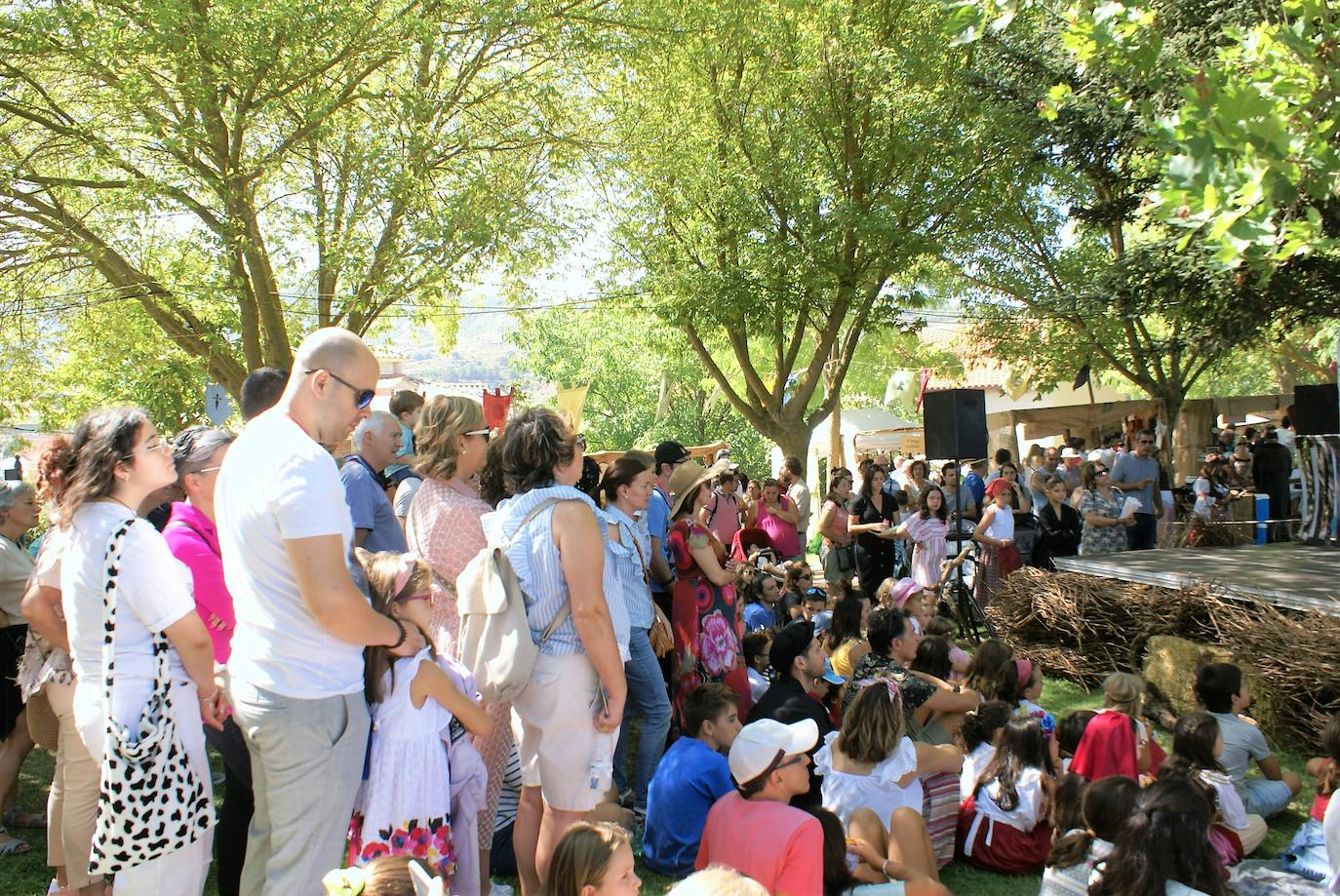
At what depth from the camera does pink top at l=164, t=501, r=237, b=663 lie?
12.4ft

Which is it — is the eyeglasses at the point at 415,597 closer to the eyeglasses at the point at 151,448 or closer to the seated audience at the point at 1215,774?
the eyeglasses at the point at 151,448

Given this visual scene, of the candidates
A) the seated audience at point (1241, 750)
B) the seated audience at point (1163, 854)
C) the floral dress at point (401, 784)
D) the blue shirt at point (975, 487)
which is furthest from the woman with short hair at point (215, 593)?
the blue shirt at point (975, 487)

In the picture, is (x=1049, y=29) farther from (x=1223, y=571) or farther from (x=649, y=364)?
(x=649, y=364)

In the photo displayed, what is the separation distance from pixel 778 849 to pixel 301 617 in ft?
5.56

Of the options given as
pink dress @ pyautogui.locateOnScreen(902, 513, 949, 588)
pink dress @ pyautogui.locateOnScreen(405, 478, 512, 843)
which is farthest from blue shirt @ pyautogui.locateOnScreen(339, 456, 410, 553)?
pink dress @ pyautogui.locateOnScreen(902, 513, 949, 588)

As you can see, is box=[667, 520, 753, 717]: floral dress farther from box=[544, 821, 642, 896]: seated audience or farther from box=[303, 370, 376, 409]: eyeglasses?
box=[303, 370, 376, 409]: eyeglasses

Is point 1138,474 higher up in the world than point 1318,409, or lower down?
lower down

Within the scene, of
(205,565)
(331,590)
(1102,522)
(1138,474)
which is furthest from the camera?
(1138,474)

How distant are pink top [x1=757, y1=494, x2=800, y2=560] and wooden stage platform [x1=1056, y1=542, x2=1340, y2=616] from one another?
265cm

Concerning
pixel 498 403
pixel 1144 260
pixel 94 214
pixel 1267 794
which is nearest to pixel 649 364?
pixel 498 403

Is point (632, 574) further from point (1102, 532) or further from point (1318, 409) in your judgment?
point (1318, 409)

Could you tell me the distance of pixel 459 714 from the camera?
11.5 feet

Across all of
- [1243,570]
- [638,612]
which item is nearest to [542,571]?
[638,612]

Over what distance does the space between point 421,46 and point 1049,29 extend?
859cm
